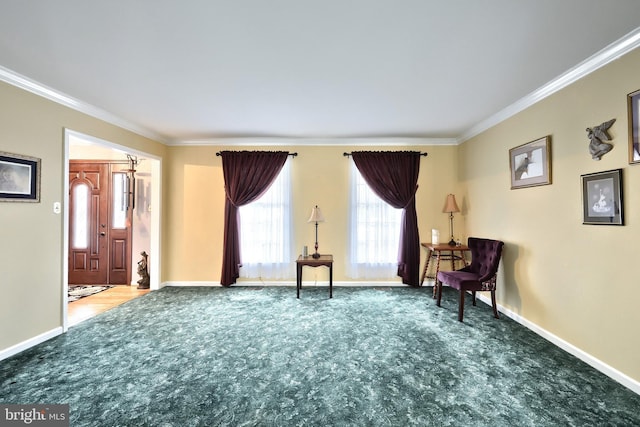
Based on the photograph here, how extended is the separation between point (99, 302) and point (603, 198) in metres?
6.03

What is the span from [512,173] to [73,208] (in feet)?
23.3

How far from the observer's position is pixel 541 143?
2791mm

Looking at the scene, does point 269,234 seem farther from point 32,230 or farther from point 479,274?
point 479,274

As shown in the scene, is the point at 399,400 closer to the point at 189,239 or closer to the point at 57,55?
the point at 57,55

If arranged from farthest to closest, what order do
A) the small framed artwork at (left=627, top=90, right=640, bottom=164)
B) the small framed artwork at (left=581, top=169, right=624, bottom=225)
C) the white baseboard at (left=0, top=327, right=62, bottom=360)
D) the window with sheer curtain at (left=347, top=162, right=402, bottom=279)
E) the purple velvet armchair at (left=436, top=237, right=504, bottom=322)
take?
the window with sheer curtain at (left=347, top=162, right=402, bottom=279) → the purple velvet armchair at (left=436, top=237, right=504, bottom=322) → the white baseboard at (left=0, top=327, right=62, bottom=360) → the small framed artwork at (left=581, top=169, right=624, bottom=225) → the small framed artwork at (left=627, top=90, right=640, bottom=164)

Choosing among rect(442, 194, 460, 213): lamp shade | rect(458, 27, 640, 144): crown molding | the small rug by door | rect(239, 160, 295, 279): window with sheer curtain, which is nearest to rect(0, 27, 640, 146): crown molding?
rect(458, 27, 640, 144): crown molding

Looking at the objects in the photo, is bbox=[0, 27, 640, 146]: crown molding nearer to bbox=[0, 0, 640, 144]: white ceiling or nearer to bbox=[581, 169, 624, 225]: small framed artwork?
bbox=[0, 0, 640, 144]: white ceiling

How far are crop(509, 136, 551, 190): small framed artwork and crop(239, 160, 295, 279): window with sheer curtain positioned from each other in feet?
10.7

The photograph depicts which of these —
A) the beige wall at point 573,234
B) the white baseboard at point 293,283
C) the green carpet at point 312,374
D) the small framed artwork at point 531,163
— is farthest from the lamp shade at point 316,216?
the small framed artwork at point 531,163

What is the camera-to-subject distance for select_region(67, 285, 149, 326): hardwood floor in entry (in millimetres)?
3338

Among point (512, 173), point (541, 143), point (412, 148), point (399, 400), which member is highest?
point (412, 148)

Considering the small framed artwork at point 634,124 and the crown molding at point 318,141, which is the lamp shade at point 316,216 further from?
the small framed artwork at point 634,124

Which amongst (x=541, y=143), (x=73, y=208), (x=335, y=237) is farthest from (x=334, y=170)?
(x=73, y=208)

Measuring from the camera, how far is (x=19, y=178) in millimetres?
2506
